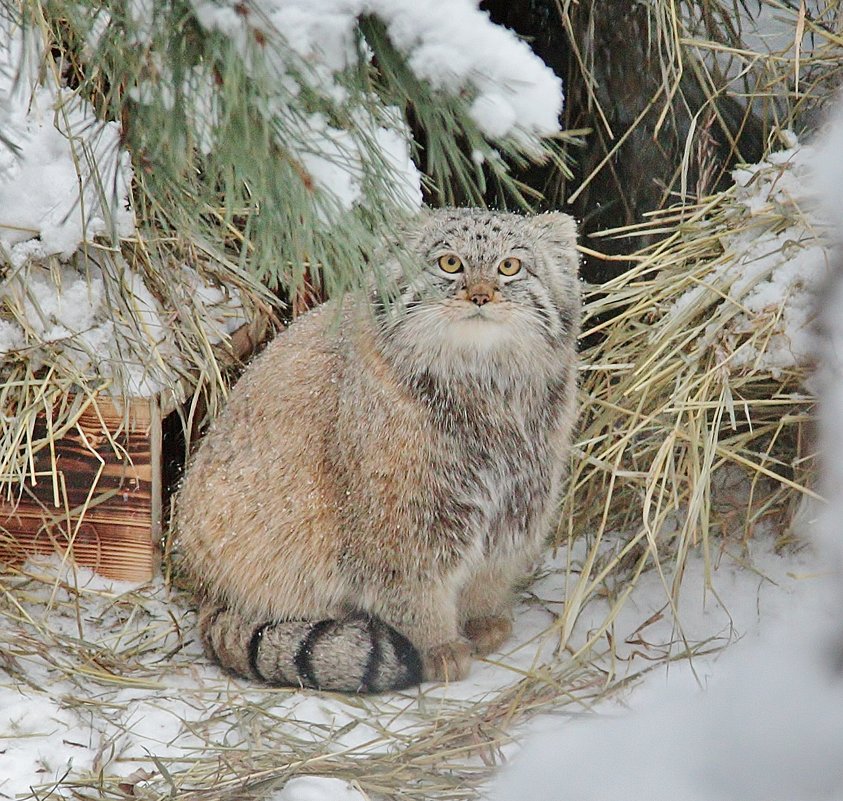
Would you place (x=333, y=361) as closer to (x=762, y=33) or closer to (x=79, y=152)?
(x=79, y=152)

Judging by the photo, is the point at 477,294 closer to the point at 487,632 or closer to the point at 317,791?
the point at 487,632

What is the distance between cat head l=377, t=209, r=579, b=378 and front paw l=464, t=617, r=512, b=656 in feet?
2.39

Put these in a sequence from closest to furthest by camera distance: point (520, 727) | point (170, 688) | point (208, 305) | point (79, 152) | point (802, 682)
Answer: point (802, 682) → point (520, 727) → point (170, 688) → point (79, 152) → point (208, 305)

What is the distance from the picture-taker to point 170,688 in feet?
8.07

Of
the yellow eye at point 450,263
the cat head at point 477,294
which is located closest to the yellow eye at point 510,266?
the cat head at point 477,294

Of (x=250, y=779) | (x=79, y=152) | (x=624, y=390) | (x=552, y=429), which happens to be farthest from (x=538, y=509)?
(x=79, y=152)

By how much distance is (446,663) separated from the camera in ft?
8.10

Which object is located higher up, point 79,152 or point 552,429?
point 79,152

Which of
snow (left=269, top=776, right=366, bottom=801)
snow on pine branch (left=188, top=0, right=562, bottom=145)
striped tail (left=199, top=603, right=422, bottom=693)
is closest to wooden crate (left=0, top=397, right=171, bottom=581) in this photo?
striped tail (left=199, top=603, right=422, bottom=693)

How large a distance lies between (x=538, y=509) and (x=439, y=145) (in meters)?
1.31

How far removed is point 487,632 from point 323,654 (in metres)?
0.47

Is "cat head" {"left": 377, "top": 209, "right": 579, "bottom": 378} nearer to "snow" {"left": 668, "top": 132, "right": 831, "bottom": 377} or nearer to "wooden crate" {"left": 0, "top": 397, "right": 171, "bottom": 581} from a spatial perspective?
"snow" {"left": 668, "top": 132, "right": 831, "bottom": 377}

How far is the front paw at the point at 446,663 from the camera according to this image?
97.6 inches

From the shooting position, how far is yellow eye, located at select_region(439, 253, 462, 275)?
91.2 inches
